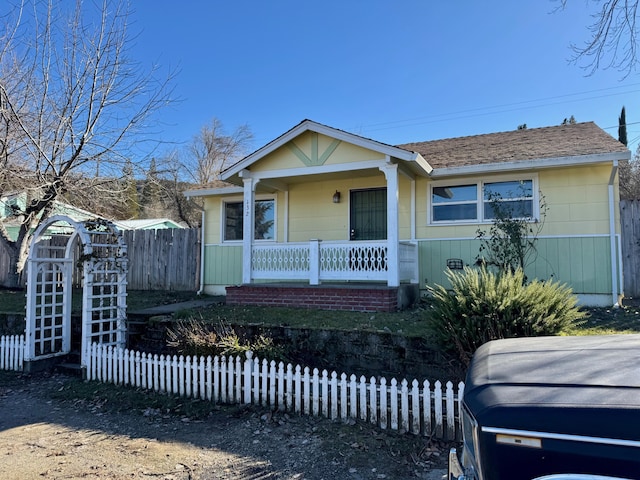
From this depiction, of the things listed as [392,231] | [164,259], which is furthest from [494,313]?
[164,259]

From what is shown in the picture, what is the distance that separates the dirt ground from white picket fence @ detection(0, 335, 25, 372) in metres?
2.08

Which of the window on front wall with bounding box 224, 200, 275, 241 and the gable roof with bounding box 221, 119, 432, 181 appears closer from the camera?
the gable roof with bounding box 221, 119, 432, 181

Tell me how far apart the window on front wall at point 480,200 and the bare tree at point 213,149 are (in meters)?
28.8

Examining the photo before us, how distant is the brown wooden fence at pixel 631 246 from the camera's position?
396 inches

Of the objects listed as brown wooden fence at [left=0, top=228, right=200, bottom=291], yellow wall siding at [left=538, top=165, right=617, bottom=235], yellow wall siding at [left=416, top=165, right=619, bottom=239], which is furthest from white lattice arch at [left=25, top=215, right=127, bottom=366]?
yellow wall siding at [left=538, top=165, right=617, bottom=235]

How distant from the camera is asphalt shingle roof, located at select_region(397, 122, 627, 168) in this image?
9.07m

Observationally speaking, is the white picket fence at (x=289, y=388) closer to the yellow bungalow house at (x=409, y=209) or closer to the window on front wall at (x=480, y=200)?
the yellow bungalow house at (x=409, y=209)

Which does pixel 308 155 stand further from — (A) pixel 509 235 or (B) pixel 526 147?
(B) pixel 526 147

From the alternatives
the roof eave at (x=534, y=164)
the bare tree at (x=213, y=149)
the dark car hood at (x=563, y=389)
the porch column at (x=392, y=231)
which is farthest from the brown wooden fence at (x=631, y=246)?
the bare tree at (x=213, y=149)

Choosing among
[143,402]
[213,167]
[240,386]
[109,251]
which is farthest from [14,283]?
[213,167]

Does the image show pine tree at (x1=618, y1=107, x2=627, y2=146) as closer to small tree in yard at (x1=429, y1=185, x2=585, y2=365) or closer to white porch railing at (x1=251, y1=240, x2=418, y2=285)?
white porch railing at (x1=251, y1=240, x2=418, y2=285)

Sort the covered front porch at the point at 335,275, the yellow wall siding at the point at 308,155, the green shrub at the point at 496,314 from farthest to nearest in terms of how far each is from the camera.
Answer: the yellow wall siding at the point at 308,155 → the covered front porch at the point at 335,275 → the green shrub at the point at 496,314

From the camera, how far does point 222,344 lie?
19.6 ft

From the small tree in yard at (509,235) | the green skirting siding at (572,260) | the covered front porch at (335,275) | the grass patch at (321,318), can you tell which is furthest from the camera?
the small tree in yard at (509,235)
